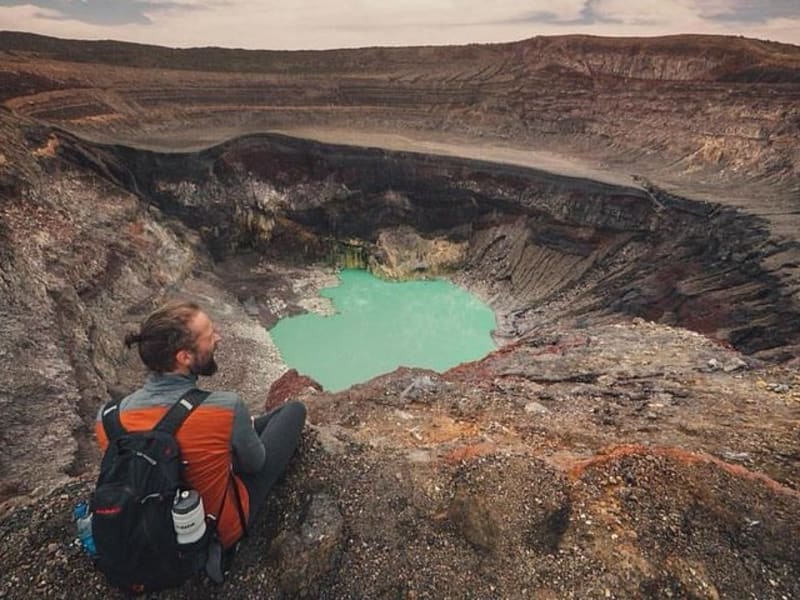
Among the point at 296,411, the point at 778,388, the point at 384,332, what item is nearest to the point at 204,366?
the point at 296,411

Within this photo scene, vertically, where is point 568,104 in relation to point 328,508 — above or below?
below

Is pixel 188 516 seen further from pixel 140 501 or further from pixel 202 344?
pixel 202 344

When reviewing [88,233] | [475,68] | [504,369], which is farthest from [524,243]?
[475,68]

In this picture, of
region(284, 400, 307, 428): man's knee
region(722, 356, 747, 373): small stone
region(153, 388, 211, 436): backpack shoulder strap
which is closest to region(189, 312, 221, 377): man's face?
region(153, 388, 211, 436): backpack shoulder strap

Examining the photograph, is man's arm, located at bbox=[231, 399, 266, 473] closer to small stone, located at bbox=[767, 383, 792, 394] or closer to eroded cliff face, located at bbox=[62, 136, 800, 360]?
small stone, located at bbox=[767, 383, 792, 394]

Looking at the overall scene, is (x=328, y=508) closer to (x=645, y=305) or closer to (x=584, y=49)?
(x=645, y=305)

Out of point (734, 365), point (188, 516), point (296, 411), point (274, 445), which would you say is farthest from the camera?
point (734, 365)
